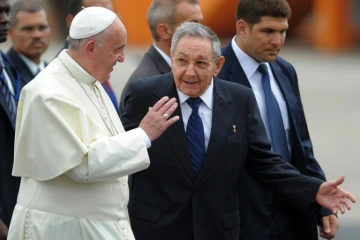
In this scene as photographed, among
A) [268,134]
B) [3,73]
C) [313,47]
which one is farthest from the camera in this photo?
[313,47]

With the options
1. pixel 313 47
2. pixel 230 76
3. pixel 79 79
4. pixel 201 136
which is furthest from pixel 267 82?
pixel 313 47

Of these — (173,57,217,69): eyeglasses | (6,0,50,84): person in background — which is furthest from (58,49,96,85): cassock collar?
(6,0,50,84): person in background

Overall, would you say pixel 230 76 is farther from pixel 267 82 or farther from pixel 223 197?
pixel 223 197

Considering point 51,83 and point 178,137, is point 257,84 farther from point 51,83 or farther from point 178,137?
point 51,83

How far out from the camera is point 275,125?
6.04 meters

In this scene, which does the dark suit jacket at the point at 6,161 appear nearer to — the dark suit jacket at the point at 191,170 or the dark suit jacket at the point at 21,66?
the dark suit jacket at the point at 21,66

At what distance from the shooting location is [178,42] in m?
5.39

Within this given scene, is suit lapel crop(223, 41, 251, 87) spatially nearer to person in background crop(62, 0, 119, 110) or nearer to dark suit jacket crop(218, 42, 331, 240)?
dark suit jacket crop(218, 42, 331, 240)

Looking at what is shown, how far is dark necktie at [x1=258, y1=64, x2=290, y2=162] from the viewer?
6012 mm

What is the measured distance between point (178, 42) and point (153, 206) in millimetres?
819

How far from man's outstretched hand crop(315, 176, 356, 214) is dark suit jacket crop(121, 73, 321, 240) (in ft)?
0.91

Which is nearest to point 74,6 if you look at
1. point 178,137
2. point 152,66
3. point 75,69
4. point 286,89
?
point 152,66

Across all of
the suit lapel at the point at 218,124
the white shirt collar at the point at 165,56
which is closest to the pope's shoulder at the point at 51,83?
the suit lapel at the point at 218,124

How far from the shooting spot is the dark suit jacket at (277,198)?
5957mm
